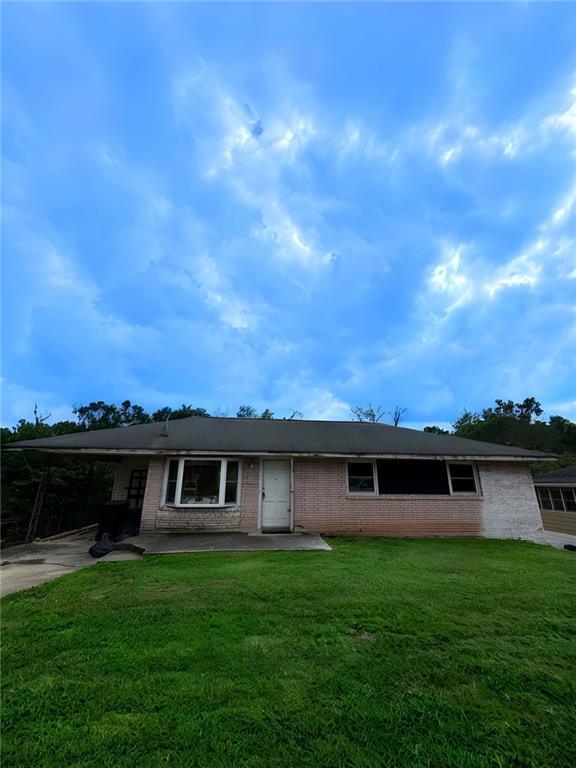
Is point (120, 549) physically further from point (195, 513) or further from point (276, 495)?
point (276, 495)

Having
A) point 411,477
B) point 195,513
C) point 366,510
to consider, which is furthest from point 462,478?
point 195,513

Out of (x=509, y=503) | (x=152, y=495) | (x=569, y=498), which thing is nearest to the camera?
(x=152, y=495)

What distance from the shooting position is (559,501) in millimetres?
17391

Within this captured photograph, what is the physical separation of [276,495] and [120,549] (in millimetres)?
4456

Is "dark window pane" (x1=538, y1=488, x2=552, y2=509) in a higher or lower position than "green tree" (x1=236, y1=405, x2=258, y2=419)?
lower

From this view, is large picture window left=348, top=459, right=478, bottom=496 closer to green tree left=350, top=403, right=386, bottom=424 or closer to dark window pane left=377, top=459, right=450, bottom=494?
dark window pane left=377, top=459, right=450, bottom=494

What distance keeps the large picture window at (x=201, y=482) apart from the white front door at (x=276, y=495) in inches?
37.8

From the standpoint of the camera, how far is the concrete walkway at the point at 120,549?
6.07 meters

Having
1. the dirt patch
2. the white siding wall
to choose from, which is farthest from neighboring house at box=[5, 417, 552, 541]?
the dirt patch

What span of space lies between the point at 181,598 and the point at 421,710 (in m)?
3.31

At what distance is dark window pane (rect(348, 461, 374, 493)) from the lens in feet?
34.3

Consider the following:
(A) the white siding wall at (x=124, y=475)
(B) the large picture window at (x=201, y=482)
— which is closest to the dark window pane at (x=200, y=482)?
(B) the large picture window at (x=201, y=482)

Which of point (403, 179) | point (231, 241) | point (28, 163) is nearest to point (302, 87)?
point (403, 179)

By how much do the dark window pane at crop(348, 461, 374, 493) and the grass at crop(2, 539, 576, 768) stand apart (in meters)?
5.21
